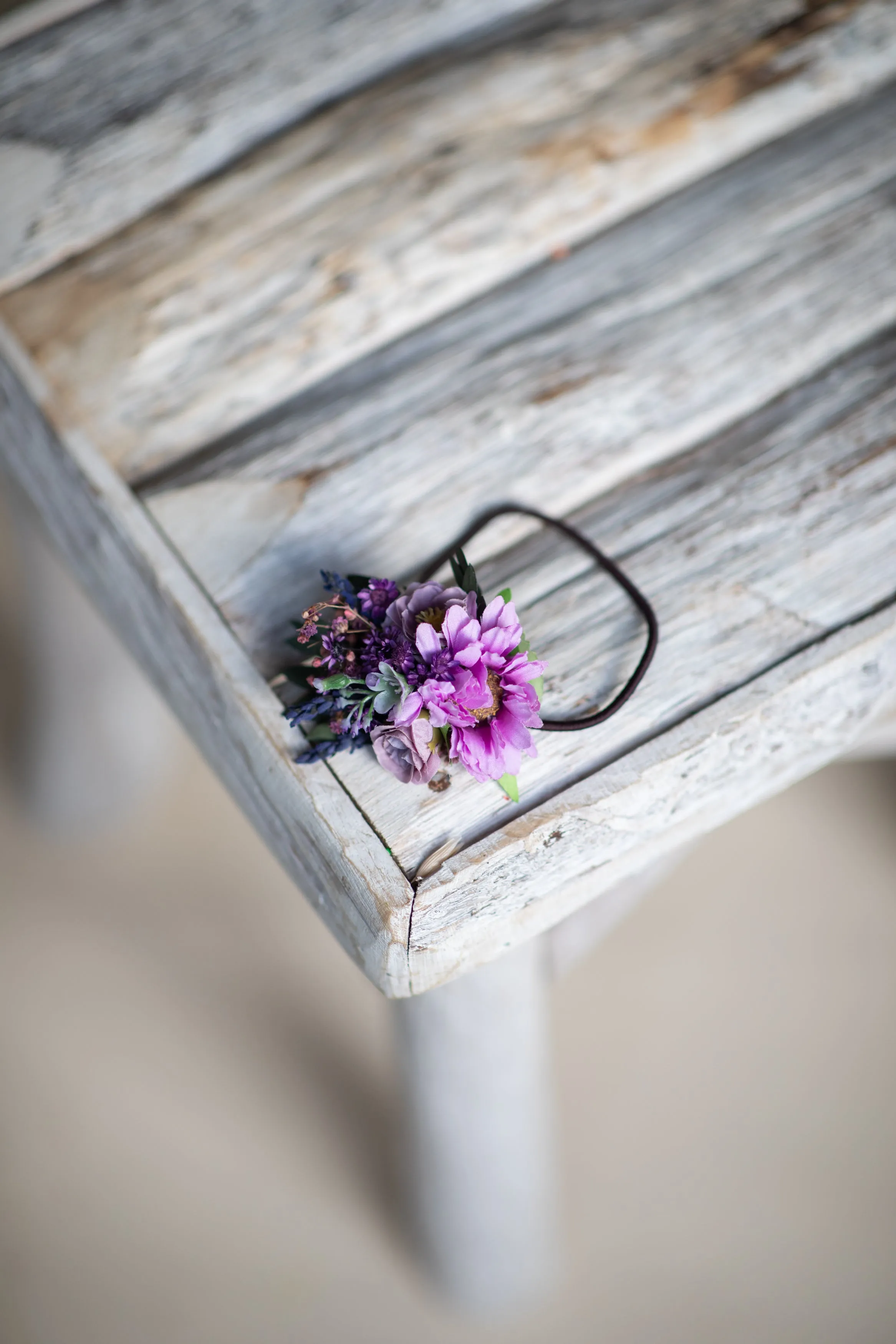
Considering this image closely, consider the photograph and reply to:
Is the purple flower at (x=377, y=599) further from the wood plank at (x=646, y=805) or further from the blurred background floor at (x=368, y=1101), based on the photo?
the blurred background floor at (x=368, y=1101)

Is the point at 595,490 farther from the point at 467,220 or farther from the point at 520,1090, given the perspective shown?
the point at 520,1090

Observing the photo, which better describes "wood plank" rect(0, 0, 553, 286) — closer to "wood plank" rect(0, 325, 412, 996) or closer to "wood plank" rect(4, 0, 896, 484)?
"wood plank" rect(4, 0, 896, 484)

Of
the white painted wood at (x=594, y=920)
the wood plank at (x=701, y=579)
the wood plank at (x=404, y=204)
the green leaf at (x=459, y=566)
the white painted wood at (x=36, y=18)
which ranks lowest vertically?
the white painted wood at (x=594, y=920)

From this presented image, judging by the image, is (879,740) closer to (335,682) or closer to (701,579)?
(701,579)

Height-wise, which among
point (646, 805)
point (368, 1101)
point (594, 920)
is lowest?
point (368, 1101)

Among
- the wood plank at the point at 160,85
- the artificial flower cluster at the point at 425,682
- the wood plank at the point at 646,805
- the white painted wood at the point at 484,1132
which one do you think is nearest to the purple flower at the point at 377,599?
the artificial flower cluster at the point at 425,682

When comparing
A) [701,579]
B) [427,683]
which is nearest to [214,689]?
[427,683]
